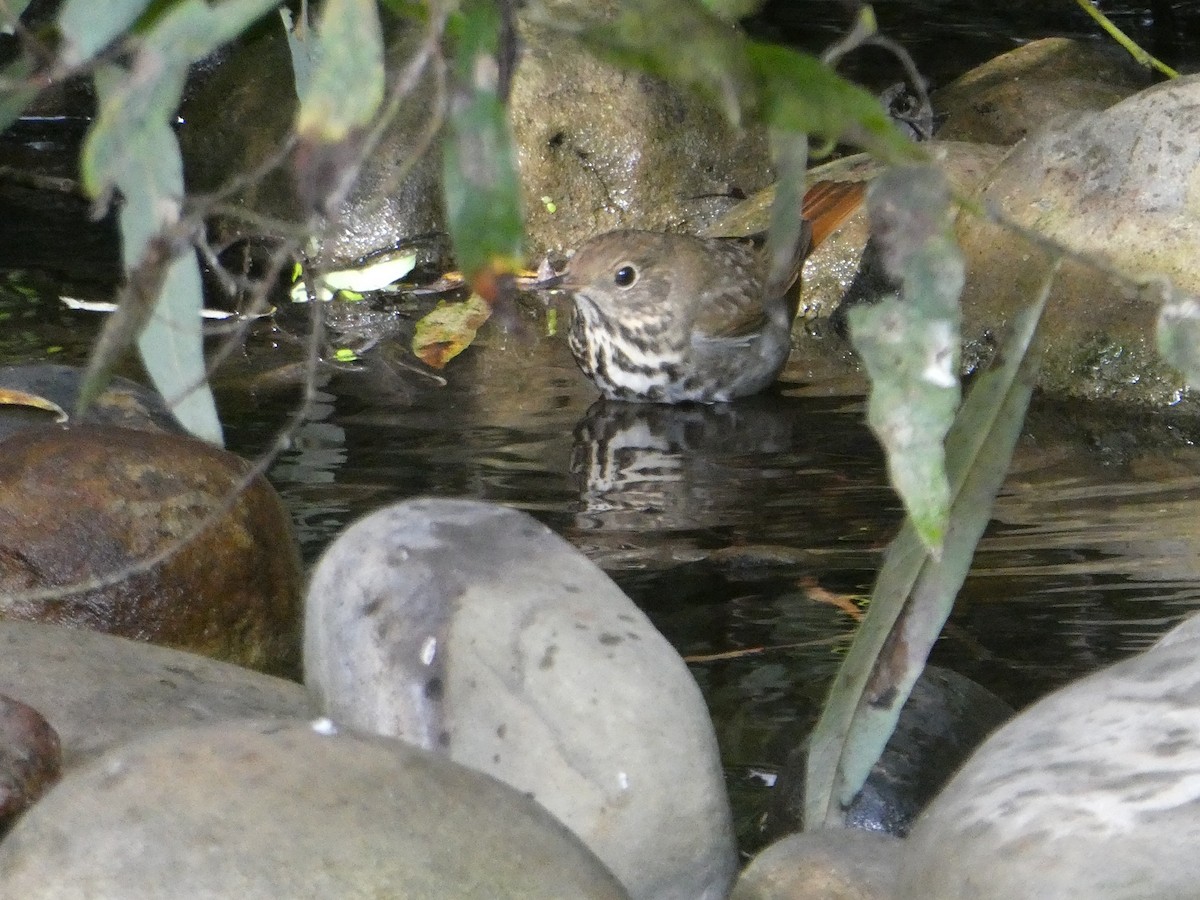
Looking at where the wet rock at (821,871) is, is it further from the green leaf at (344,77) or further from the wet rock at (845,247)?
the wet rock at (845,247)

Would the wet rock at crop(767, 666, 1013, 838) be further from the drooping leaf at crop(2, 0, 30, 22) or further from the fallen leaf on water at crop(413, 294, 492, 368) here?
the fallen leaf on water at crop(413, 294, 492, 368)

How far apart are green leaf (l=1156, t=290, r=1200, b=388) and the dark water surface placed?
2.02 metres

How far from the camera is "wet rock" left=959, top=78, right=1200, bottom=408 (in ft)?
22.5

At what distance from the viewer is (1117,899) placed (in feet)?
8.09

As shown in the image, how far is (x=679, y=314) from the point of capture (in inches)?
310

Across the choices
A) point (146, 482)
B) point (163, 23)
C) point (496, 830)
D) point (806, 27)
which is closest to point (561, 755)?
point (496, 830)

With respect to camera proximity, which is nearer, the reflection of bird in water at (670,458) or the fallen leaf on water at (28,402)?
the fallen leaf on water at (28,402)

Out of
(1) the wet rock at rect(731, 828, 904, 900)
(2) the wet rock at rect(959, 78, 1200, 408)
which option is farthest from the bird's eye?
(1) the wet rock at rect(731, 828, 904, 900)

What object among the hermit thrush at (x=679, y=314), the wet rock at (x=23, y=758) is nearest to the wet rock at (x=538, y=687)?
the wet rock at (x=23, y=758)

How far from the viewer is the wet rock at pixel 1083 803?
2504mm

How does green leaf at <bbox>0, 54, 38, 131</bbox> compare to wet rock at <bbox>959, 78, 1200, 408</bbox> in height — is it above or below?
above

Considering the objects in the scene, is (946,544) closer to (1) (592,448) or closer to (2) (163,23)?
(2) (163,23)

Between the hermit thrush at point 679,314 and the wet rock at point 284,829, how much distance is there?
461 centimetres

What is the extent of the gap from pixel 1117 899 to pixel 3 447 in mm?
3141
